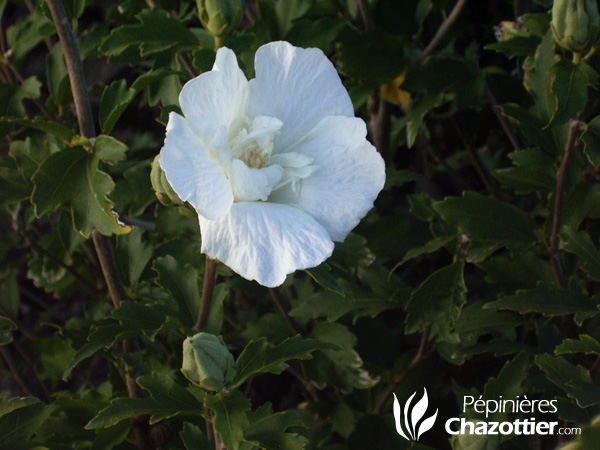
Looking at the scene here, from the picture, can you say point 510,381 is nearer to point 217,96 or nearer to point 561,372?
point 561,372

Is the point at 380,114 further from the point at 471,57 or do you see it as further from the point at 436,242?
the point at 436,242

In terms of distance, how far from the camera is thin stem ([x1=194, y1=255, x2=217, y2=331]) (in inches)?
37.9

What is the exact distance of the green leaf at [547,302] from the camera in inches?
46.2

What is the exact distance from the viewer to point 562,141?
134 cm

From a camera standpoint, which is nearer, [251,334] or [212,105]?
[212,105]

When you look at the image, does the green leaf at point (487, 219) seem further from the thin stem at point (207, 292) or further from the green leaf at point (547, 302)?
the thin stem at point (207, 292)

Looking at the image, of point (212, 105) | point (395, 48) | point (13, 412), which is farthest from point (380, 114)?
point (13, 412)

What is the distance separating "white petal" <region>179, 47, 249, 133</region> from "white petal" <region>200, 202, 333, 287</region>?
12 cm

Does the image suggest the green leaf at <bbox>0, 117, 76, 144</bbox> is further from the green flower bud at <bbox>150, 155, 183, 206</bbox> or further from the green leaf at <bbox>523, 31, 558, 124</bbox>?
the green leaf at <bbox>523, 31, 558, 124</bbox>

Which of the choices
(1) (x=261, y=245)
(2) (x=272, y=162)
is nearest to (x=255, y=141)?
(2) (x=272, y=162)

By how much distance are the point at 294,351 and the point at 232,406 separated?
0.37 ft

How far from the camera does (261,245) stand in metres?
0.79

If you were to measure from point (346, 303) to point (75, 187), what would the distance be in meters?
0.56

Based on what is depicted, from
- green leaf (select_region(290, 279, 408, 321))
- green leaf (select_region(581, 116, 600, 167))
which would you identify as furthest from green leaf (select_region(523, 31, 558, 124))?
green leaf (select_region(290, 279, 408, 321))
